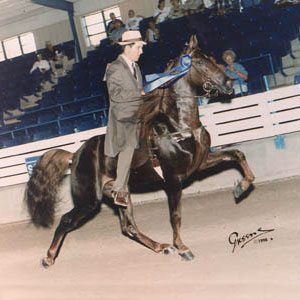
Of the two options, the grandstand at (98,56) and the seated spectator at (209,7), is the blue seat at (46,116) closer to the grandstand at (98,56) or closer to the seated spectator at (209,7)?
the grandstand at (98,56)

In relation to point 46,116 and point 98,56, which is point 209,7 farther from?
point 46,116

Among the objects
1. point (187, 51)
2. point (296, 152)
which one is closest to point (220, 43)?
point (296, 152)

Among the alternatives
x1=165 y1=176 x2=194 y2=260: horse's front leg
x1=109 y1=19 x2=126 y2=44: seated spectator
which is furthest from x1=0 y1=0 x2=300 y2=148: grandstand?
x1=165 y1=176 x2=194 y2=260: horse's front leg

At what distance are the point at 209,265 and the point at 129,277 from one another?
2.72 feet

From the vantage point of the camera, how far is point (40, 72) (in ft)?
32.4

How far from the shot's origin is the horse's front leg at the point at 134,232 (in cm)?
467

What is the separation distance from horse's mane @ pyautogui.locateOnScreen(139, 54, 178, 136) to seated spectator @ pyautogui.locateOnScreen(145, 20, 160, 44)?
5.02m

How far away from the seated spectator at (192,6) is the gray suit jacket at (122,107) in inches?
193

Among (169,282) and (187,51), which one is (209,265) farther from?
(187,51)

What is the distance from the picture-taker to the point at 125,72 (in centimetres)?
432

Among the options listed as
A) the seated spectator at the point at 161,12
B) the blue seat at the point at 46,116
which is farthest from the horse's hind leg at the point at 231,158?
the blue seat at the point at 46,116

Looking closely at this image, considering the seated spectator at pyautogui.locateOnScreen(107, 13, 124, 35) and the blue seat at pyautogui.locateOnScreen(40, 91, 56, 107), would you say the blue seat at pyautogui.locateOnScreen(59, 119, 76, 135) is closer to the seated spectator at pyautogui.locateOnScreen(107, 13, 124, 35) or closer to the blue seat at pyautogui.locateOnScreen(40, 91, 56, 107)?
the blue seat at pyautogui.locateOnScreen(40, 91, 56, 107)
